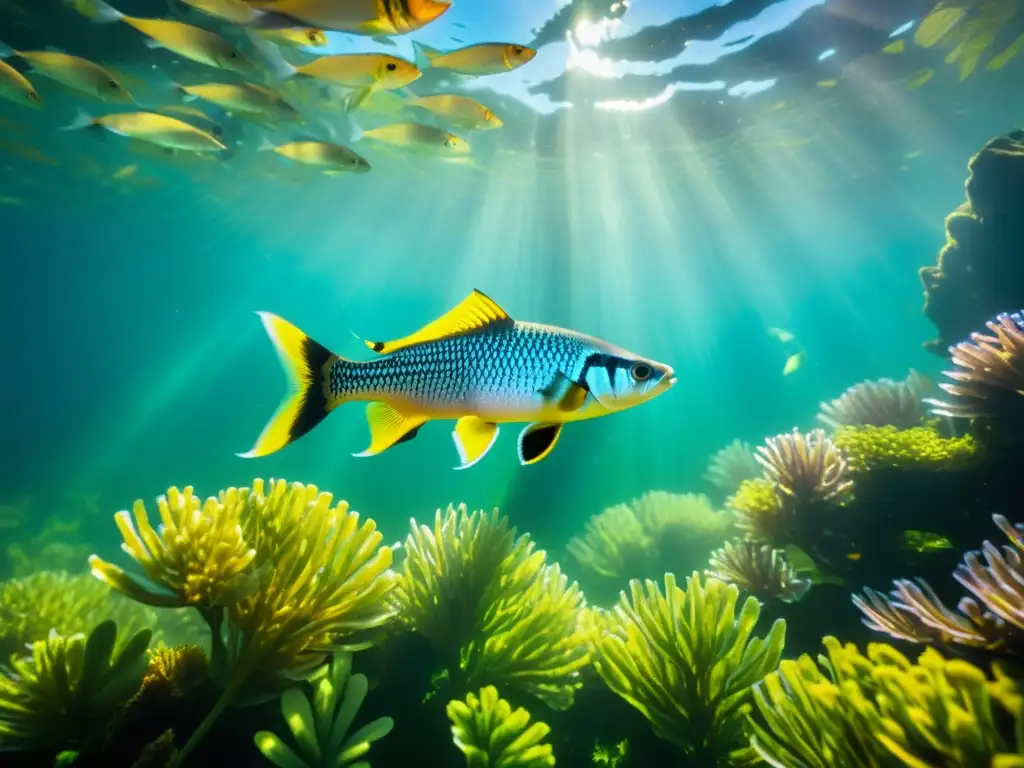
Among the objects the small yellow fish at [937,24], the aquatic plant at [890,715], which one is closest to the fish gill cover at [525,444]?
the aquatic plant at [890,715]

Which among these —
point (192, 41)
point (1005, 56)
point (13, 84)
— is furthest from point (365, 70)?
point (1005, 56)

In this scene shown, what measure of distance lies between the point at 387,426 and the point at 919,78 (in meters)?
24.1

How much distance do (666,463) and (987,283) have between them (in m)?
32.3

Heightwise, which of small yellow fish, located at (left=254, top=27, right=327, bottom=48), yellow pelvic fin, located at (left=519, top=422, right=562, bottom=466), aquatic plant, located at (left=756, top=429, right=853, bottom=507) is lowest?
yellow pelvic fin, located at (left=519, top=422, right=562, bottom=466)

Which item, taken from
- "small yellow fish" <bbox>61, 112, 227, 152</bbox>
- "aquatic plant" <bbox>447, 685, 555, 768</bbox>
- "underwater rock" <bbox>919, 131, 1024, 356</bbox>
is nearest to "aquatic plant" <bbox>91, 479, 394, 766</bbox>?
"aquatic plant" <bbox>447, 685, 555, 768</bbox>

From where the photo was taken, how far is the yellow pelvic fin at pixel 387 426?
77.4 inches

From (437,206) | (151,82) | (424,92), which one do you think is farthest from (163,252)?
(424,92)

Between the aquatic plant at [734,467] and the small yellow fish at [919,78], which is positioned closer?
the aquatic plant at [734,467]

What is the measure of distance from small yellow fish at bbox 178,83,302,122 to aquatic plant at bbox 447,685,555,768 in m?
6.95

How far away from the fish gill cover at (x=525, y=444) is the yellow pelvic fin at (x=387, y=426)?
2 cm

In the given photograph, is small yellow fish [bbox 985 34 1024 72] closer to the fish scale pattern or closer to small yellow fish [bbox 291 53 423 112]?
small yellow fish [bbox 291 53 423 112]

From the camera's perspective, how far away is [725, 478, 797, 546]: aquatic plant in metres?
4.51

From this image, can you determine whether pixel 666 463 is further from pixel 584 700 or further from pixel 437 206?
pixel 584 700

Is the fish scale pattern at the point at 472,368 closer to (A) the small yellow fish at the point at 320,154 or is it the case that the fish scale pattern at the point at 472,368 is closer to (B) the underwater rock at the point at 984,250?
(A) the small yellow fish at the point at 320,154
